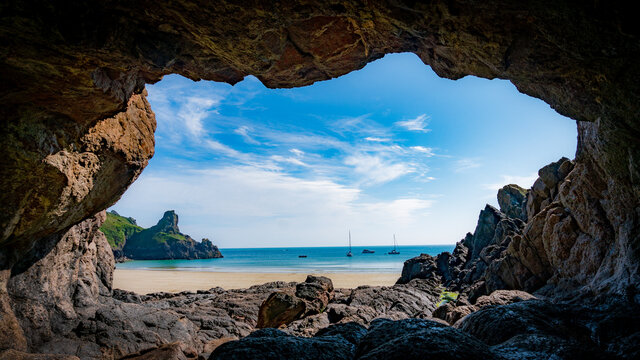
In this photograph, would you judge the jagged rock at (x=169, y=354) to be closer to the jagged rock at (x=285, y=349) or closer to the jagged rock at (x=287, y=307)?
the jagged rock at (x=287, y=307)

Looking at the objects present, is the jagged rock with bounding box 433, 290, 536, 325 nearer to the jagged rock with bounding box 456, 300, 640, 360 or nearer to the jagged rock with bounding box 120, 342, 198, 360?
the jagged rock with bounding box 456, 300, 640, 360

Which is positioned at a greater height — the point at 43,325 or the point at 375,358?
the point at 375,358

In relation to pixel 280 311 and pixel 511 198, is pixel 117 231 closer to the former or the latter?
pixel 280 311

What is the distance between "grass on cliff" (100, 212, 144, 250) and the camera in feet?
372

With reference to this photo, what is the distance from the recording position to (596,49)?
17.4 feet

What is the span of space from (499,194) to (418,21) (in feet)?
143

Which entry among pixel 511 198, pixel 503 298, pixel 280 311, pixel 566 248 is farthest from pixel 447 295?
pixel 511 198

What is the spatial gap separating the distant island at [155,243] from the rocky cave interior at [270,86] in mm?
122487

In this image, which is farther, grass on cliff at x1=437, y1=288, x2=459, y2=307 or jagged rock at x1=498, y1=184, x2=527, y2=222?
jagged rock at x1=498, y1=184, x2=527, y2=222

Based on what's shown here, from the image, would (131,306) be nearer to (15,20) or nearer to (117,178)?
(117,178)

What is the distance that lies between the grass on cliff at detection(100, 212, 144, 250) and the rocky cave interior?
4677 inches

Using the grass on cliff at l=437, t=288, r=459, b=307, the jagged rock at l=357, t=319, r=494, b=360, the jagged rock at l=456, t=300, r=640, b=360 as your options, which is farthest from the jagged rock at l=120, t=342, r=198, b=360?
the grass on cliff at l=437, t=288, r=459, b=307

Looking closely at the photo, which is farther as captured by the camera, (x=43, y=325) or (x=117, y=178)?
(x=117, y=178)

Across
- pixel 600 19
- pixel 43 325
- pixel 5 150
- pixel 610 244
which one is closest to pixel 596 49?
pixel 600 19
